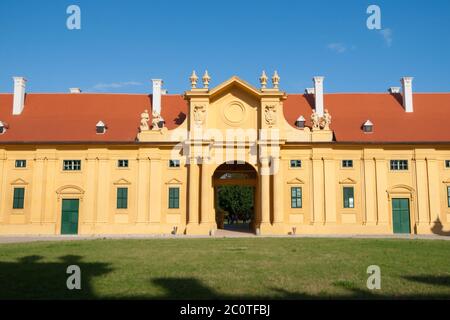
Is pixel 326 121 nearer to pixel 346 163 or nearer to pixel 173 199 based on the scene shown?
pixel 346 163

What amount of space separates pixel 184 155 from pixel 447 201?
19.1m

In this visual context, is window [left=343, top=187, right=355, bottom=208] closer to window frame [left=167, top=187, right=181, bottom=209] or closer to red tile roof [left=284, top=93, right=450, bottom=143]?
red tile roof [left=284, top=93, right=450, bottom=143]

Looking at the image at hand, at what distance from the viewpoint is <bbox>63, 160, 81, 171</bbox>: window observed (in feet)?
110

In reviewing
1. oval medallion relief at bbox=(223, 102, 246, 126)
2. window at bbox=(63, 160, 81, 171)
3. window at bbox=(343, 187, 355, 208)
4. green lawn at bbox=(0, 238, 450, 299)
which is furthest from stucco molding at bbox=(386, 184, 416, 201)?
window at bbox=(63, 160, 81, 171)

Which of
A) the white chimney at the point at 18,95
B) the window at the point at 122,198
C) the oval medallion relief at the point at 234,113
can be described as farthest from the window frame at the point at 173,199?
the white chimney at the point at 18,95

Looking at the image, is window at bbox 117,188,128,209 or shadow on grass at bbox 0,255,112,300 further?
window at bbox 117,188,128,209

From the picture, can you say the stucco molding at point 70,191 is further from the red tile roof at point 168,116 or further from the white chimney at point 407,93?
the white chimney at point 407,93

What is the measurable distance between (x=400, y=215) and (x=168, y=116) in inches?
747

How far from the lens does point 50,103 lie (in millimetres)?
38375

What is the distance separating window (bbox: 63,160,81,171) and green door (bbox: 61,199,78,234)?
7.65 ft

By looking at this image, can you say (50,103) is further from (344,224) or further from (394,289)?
(394,289)

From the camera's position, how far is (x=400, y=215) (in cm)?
3316

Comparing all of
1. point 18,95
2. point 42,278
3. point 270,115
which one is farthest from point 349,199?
point 18,95
